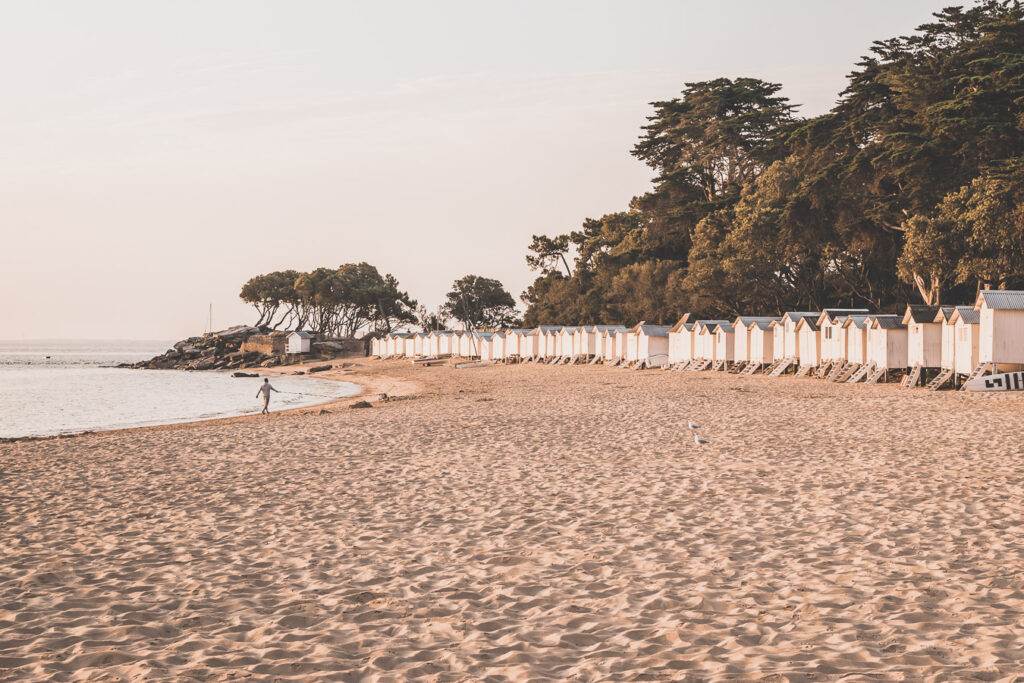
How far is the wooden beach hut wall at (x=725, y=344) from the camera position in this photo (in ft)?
146

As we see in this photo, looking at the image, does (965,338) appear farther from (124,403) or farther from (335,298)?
(335,298)

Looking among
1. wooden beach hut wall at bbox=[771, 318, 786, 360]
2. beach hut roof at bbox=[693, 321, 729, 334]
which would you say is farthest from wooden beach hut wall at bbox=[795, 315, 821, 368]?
beach hut roof at bbox=[693, 321, 729, 334]

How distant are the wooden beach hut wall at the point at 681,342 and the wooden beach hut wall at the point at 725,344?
9.35ft

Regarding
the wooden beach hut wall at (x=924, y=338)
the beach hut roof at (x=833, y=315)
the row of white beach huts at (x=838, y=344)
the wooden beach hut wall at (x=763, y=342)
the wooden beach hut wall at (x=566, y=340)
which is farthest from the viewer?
the wooden beach hut wall at (x=566, y=340)

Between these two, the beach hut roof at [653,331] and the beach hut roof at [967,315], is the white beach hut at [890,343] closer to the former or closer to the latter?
the beach hut roof at [967,315]

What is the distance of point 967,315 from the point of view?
28.5 meters

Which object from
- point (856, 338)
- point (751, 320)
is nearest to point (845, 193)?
point (751, 320)

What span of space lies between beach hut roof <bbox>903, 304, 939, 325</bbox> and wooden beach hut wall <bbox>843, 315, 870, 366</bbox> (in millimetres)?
2429

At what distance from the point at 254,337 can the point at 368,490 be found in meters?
96.1

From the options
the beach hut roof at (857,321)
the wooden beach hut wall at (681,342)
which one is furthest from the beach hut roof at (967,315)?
the wooden beach hut wall at (681,342)

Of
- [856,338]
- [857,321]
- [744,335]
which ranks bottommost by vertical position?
[856,338]

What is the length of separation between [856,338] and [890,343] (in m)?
2.68

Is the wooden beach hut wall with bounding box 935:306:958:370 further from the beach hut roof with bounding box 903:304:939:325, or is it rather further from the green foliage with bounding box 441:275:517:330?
the green foliage with bounding box 441:275:517:330

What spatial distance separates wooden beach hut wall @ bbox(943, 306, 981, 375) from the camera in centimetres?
2795
